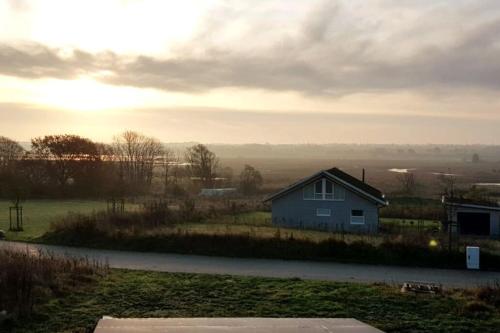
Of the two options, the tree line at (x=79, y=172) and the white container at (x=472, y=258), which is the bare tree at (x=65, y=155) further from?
the white container at (x=472, y=258)

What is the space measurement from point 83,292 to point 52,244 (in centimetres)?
1330

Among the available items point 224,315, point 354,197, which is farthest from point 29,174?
point 224,315

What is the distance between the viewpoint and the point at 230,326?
9.55m

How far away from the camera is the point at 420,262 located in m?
21.7

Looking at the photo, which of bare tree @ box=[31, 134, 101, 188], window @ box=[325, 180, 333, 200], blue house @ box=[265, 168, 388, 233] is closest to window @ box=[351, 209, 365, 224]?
blue house @ box=[265, 168, 388, 233]

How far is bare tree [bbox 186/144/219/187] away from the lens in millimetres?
79312

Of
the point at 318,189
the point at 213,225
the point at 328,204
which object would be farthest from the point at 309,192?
the point at 213,225

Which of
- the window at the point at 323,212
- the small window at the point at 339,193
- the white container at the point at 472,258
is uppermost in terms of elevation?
the small window at the point at 339,193

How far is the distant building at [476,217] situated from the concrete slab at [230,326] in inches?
1050

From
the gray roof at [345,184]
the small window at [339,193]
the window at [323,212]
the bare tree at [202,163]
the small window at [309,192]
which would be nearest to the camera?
the gray roof at [345,184]

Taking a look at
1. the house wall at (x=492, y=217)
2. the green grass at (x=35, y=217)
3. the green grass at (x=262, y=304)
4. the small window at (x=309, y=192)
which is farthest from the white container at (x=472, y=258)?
the green grass at (x=35, y=217)

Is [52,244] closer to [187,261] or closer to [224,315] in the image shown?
[187,261]

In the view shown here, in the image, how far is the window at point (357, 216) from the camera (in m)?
36.3

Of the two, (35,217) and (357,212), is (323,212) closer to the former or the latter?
(357,212)
